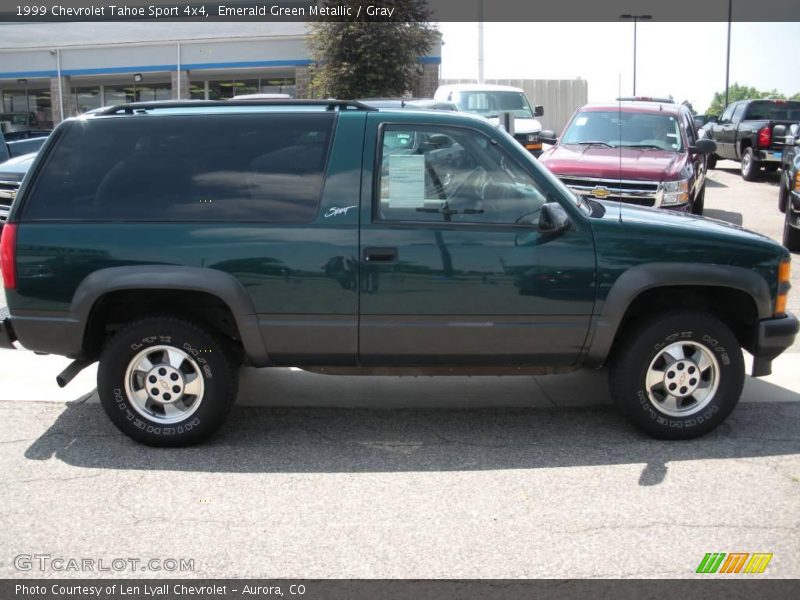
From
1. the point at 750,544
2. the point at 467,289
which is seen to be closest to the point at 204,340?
the point at 467,289

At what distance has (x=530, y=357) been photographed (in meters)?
5.09

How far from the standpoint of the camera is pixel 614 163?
10625 mm

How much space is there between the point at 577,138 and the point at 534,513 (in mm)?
8641

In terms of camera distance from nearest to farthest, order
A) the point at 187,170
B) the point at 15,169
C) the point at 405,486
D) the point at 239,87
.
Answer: the point at 405,486
the point at 187,170
the point at 15,169
the point at 239,87

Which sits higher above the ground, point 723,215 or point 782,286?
point 782,286

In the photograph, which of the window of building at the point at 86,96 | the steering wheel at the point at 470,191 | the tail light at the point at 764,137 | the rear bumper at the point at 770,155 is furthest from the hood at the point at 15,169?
the window of building at the point at 86,96

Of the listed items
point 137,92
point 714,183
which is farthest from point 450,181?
point 137,92

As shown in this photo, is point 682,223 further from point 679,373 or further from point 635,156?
point 635,156

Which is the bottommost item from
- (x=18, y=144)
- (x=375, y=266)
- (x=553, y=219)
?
(x=375, y=266)

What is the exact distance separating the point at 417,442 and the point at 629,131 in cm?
808

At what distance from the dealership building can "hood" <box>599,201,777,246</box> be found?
22589 millimetres

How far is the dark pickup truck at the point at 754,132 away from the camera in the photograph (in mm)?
19391

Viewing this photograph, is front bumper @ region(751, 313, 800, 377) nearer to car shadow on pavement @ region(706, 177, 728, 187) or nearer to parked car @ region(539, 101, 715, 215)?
parked car @ region(539, 101, 715, 215)
